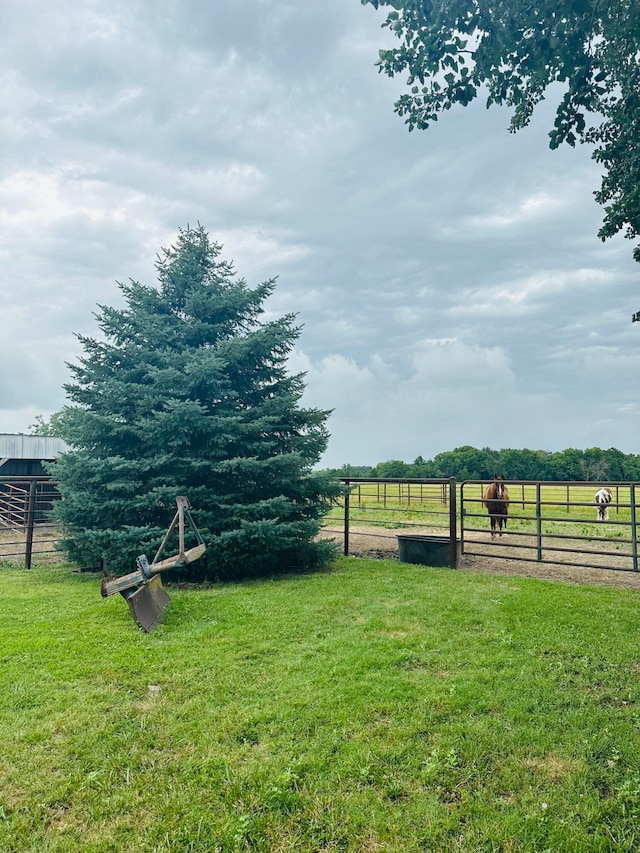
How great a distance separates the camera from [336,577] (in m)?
7.36

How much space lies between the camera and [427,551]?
8.49 meters

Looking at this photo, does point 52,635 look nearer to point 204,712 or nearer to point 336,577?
point 204,712

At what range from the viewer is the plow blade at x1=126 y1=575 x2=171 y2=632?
483cm

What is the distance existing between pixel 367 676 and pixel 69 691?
198cm

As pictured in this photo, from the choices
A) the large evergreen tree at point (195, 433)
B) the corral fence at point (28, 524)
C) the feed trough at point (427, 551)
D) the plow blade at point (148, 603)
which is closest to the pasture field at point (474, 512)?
the feed trough at point (427, 551)

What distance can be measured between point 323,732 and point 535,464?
3511 centimetres

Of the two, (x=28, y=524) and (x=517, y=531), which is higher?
(x=28, y=524)

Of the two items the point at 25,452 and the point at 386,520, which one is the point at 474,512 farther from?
the point at 25,452

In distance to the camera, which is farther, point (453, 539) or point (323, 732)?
point (453, 539)

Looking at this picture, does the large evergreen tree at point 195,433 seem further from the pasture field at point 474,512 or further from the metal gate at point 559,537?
the metal gate at point 559,537

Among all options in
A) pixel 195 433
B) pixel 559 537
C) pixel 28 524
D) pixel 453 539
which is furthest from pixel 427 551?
pixel 28 524

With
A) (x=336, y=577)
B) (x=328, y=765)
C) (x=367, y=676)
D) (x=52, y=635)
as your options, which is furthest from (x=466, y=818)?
(x=336, y=577)

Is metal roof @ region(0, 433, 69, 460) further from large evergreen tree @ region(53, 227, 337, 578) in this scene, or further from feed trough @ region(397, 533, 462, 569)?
feed trough @ region(397, 533, 462, 569)

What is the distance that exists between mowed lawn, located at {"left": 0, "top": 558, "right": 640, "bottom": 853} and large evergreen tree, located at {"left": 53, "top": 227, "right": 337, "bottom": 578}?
84.6 inches
